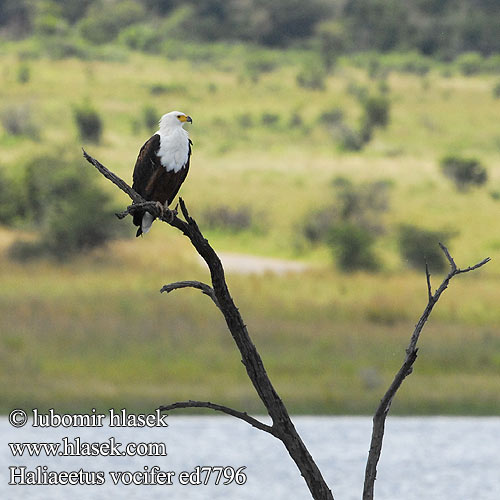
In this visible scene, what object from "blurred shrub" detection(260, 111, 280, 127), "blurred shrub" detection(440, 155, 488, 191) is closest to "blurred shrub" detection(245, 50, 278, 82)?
"blurred shrub" detection(260, 111, 280, 127)

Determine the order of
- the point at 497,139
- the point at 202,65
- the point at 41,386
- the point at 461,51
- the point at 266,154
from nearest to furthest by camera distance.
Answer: the point at 41,386 < the point at 266,154 < the point at 497,139 < the point at 202,65 < the point at 461,51

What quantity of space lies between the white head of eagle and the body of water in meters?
7.10

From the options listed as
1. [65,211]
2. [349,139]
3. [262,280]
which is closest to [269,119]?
[349,139]

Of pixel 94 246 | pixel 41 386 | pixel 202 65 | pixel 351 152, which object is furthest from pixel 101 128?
pixel 41 386

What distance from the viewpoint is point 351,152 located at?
5219 cm

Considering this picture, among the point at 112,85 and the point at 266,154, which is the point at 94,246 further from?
the point at 112,85

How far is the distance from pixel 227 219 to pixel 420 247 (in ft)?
25.4

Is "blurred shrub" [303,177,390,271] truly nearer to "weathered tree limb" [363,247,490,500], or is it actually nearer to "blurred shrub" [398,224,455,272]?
"blurred shrub" [398,224,455,272]

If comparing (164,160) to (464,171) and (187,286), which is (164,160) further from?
(464,171)

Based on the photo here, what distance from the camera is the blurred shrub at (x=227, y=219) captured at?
129 ft

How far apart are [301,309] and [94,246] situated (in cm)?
923

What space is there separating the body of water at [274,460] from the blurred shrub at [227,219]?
19.2 m

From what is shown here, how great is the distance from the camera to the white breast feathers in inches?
289

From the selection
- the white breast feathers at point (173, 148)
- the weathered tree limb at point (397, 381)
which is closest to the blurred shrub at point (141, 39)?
the white breast feathers at point (173, 148)
